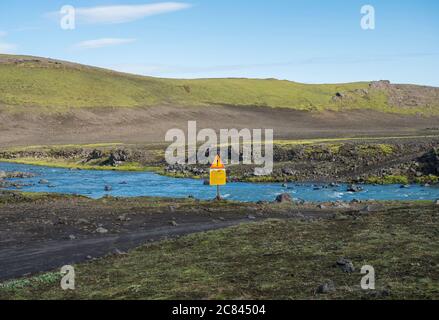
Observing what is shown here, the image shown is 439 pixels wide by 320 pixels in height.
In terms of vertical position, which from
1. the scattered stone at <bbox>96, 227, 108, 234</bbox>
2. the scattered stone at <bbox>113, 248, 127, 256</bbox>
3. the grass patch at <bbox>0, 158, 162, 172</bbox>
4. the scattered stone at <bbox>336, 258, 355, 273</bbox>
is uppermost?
the scattered stone at <bbox>336, 258, 355, 273</bbox>

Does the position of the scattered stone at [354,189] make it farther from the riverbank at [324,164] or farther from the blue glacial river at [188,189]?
the riverbank at [324,164]

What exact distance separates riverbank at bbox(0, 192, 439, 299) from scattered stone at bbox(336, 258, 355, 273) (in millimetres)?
200

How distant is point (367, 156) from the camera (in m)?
53.7

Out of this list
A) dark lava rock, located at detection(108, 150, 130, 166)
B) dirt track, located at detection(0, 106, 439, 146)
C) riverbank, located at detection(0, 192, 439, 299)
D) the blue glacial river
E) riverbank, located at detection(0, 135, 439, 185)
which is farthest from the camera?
dirt track, located at detection(0, 106, 439, 146)

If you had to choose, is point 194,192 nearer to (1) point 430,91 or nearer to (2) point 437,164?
(2) point 437,164

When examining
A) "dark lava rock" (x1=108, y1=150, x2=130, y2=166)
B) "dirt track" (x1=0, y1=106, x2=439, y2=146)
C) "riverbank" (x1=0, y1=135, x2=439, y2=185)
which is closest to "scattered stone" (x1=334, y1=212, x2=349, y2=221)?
"riverbank" (x1=0, y1=135, x2=439, y2=185)

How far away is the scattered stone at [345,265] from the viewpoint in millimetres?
13662

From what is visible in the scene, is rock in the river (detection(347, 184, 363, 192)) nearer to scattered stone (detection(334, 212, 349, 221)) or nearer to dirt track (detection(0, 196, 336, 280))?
dirt track (detection(0, 196, 336, 280))

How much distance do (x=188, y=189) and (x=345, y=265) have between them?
30.3 m

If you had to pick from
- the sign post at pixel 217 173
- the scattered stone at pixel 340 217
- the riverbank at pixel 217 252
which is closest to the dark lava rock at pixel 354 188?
the riverbank at pixel 217 252

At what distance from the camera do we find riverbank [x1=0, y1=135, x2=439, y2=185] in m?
46.8

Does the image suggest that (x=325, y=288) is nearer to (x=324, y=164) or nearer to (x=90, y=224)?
(x=90, y=224)
